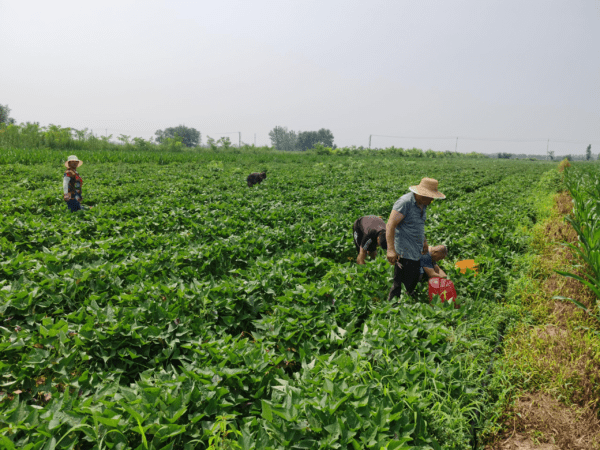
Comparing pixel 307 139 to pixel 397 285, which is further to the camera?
pixel 307 139

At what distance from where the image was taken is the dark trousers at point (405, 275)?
3.81m

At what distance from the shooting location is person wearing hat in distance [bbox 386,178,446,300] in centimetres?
371

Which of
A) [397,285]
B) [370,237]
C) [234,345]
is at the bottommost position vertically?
[234,345]

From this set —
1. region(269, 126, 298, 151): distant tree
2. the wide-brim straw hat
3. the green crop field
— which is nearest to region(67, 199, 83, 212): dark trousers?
the green crop field

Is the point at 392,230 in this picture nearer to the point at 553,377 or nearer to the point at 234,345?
the point at 553,377

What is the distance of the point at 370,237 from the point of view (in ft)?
15.9

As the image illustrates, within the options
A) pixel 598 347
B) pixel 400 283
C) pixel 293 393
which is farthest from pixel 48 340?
pixel 598 347

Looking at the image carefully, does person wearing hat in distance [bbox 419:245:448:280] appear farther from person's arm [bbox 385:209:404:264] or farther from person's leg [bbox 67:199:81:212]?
person's leg [bbox 67:199:81:212]

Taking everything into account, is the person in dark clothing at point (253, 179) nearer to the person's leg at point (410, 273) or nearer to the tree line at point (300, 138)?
the person's leg at point (410, 273)

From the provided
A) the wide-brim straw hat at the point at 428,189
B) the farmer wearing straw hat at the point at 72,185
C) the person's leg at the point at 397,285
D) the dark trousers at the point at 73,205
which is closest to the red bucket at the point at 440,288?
the person's leg at the point at 397,285

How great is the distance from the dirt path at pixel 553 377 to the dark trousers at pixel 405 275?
111 centimetres

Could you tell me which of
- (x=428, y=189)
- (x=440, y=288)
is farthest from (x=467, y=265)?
(x=428, y=189)

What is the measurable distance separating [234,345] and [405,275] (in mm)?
2226

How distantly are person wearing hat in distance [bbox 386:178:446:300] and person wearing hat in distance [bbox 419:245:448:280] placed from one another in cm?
32
